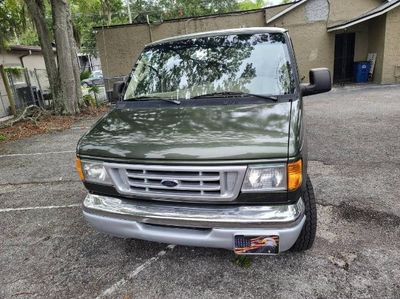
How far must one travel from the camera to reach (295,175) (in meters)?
2.15

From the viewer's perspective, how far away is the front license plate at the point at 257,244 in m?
2.19

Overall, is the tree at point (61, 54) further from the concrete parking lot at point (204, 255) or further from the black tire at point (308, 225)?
the black tire at point (308, 225)

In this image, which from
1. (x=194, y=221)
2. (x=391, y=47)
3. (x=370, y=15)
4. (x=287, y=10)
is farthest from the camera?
(x=287, y=10)

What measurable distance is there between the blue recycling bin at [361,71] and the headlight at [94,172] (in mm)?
16011

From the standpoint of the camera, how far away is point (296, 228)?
2.20 m

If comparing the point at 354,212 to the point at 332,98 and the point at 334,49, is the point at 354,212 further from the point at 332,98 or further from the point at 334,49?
the point at 334,49

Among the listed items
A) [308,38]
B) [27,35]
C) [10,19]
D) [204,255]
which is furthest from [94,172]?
[27,35]

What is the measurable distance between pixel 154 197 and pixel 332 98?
11.2m

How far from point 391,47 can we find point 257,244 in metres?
15.1

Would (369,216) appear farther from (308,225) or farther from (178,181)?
(178,181)

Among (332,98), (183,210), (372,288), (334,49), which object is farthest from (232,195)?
(334,49)

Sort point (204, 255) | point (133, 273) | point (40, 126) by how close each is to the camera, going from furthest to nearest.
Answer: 1. point (40, 126)
2. point (204, 255)
3. point (133, 273)

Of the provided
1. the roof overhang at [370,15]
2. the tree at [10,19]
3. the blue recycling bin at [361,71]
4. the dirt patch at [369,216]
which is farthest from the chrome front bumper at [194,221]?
the blue recycling bin at [361,71]

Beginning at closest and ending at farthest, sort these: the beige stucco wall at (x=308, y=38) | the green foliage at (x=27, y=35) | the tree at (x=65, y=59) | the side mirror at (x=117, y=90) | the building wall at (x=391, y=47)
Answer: the side mirror at (x=117, y=90) → the tree at (x=65, y=59) → the building wall at (x=391, y=47) → the green foliage at (x=27, y=35) → the beige stucco wall at (x=308, y=38)
